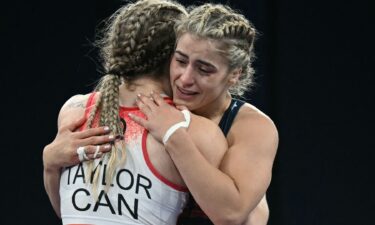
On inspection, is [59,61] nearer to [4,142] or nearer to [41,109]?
[41,109]

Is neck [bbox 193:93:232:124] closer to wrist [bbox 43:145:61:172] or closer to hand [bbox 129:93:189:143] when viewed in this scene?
hand [bbox 129:93:189:143]

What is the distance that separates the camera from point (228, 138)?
6.31ft

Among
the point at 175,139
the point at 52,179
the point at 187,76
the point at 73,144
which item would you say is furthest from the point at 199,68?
the point at 52,179

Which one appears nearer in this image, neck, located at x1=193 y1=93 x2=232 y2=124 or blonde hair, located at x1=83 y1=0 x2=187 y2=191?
blonde hair, located at x1=83 y1=0 x2=187 y2=191

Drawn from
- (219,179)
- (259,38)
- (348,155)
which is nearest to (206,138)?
(219,179)

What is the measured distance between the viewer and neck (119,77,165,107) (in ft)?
5.86

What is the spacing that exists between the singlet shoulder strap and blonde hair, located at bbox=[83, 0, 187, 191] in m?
0.24

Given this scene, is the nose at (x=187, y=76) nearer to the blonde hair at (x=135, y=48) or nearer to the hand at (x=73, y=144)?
the blonde hair at (x=135, y=48)

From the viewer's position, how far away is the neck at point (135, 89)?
179 cm

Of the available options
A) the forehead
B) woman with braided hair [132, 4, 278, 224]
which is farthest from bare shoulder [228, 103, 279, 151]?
the forehead

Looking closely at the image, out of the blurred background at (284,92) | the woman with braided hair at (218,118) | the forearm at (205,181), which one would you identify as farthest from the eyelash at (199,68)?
the blurred background at (284,92)

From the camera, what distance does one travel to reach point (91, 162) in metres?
1.75

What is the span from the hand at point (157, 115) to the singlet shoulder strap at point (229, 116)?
25 cm

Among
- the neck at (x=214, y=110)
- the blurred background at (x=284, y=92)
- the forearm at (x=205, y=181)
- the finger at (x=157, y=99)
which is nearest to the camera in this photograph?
the forearm at (x=205, y=181)
